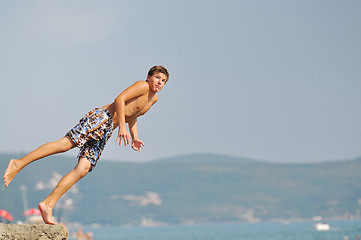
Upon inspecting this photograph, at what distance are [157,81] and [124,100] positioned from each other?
530 mm

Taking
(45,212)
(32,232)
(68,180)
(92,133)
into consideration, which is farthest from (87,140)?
(32,232)

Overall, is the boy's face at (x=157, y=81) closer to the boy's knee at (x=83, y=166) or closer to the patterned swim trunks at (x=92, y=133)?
the patterned swim trunks at (x=92, y=133)

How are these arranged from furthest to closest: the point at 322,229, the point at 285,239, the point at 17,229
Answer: the point at 322,229
the point at 285,239
the point at 17,229

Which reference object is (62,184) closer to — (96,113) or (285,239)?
(96,113)

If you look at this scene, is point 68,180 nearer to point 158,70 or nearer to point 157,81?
point 157,81

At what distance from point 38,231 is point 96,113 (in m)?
1.79

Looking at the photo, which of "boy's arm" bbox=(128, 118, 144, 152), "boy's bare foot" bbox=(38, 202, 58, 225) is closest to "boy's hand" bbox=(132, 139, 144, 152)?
"boy's arm" bbox=(128, 118, 144, 152)

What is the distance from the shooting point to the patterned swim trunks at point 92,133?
28.2 feet

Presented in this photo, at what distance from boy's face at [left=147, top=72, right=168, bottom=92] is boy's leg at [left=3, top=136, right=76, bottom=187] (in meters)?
1.27

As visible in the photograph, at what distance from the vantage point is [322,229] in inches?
7781

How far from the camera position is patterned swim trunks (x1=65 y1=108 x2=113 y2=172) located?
8.59 m

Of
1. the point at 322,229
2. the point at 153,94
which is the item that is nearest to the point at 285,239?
the point at 322,229

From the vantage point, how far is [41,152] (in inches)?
337

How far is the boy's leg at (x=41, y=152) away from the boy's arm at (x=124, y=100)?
0.63 metres
